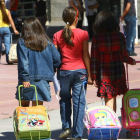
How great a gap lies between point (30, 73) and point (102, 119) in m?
1.01

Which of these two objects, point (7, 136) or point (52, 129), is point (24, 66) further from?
point (52, 129)

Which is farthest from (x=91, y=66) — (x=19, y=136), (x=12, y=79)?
(x=12, y=79)

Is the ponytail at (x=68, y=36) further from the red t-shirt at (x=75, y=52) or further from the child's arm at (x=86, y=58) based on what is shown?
the child's arm at (x=86, y=58)

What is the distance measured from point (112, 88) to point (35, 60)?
105 centimetres

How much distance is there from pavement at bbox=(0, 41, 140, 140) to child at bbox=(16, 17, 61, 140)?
2.67 ft

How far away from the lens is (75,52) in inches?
222

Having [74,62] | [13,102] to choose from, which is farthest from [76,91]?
[13,102]

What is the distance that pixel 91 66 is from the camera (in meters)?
5.73

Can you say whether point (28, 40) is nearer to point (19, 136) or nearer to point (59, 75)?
point (59, 75)

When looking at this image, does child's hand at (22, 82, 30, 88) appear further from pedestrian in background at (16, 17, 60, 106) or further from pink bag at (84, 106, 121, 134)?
pink bag at (84, 106, 121, 134)

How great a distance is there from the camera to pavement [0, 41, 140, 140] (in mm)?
6348

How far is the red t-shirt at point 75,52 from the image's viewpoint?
18.5 ft

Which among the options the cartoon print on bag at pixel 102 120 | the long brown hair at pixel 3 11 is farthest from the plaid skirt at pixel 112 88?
the long brown hair at pixel 3 11

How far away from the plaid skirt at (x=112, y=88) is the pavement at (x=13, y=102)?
59 cm
